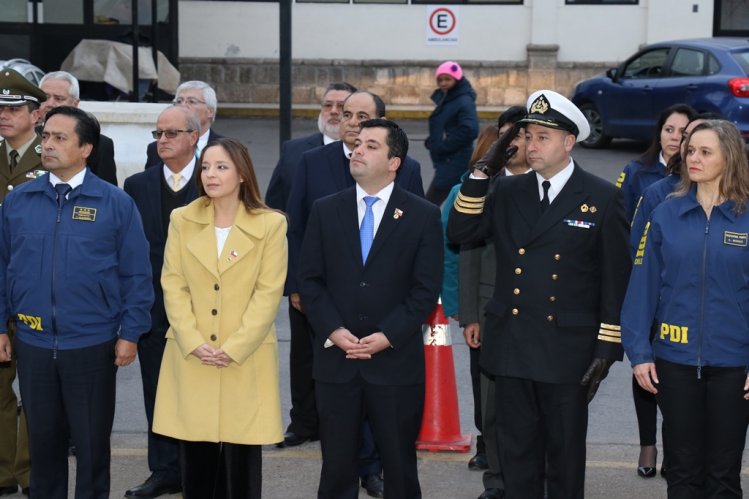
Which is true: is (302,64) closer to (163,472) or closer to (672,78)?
(672,78)

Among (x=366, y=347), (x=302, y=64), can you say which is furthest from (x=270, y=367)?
(x=302, y=64)

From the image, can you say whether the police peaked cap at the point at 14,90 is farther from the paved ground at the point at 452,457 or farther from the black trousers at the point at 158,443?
the paved ground at the point at 452,457

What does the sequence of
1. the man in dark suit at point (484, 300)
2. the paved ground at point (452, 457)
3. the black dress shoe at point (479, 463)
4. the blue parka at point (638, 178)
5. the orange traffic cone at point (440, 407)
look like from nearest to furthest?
the man in dark suit at point (484, 300) → the paved ground at point (452, 457) → the black dress shoe at point (479, 463) → the orange traffic cone at point (440, 407) → the blue parka at point (638, 178)

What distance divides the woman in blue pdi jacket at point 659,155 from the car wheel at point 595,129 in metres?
12.9

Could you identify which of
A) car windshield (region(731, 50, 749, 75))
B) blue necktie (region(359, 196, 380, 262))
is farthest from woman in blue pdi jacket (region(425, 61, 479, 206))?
blue necktie (region(359, 196, 380, 262))

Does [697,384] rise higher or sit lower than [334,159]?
lower

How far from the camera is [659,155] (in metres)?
8.16

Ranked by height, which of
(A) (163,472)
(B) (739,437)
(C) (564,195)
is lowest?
(A) (163,472)

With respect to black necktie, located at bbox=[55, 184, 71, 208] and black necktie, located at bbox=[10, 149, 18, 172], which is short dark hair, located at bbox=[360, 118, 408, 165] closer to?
black necktie, located at bbox=[55, 184, 71, 208]

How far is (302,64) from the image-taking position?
84.3 feet

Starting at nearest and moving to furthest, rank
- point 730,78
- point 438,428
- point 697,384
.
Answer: point 697,384 < point 438,428 < point 730,78

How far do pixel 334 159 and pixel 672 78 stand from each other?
13.1m

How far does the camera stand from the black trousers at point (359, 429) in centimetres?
628

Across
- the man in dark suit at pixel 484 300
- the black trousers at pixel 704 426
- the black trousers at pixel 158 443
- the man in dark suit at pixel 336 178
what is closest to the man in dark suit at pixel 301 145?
the man in dark suit at pixel 336 178
